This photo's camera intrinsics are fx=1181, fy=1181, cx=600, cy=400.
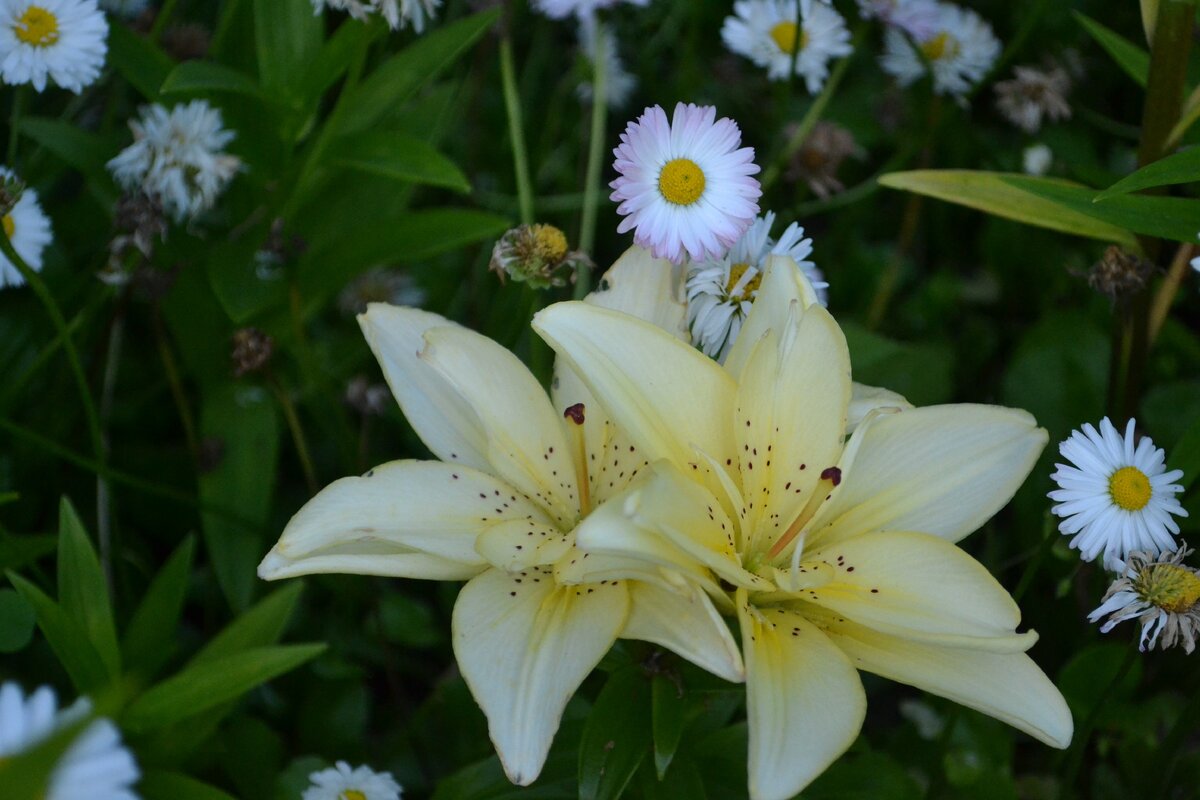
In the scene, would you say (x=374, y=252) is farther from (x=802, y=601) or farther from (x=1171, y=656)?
(x=1171, y=656)

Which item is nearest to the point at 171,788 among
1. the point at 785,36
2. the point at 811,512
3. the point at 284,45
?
the point at 811,512

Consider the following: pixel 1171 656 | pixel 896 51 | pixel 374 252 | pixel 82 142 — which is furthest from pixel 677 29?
pixel 1171 656

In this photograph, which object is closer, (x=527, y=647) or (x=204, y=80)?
(x=527, y=647)

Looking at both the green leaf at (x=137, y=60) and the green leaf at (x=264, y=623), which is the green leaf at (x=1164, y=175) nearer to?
the green leaf at (x=264, y=623)

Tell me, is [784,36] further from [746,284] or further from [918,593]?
[918,593]

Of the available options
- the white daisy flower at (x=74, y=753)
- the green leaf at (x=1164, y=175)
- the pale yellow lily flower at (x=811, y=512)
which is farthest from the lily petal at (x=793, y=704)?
the green leaf at (x=1164, y=175)

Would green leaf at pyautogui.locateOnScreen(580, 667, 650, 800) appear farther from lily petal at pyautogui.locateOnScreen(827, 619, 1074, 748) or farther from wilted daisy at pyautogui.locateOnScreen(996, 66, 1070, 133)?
wilted daisy at pyautogui.locateOnScreen(996, 66, 1070, 133)
